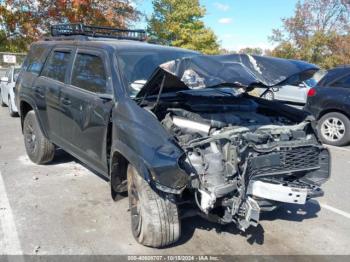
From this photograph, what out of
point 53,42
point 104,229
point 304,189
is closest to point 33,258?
point 104,229

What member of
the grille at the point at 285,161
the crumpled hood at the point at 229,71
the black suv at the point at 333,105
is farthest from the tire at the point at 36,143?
the black suv at the point at 333,105

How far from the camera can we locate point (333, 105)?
8.27 metres

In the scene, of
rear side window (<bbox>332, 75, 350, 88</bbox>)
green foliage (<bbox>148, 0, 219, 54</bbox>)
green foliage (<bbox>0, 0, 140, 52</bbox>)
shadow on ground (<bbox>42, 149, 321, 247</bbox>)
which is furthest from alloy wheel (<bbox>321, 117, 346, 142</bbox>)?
green foliage (<bbox>148, 0, 219, 54</bbox>)

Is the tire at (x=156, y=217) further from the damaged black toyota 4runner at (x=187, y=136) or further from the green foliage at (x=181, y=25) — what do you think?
the green foliage at (x=181, y=25)

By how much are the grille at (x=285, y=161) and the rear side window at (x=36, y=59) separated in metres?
3.77

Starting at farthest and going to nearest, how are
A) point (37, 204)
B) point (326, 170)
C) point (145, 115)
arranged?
point (37, 204) → point (326, 170) → point (145, 115)

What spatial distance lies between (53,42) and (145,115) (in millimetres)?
2877

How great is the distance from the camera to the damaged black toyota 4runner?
11.0 ft

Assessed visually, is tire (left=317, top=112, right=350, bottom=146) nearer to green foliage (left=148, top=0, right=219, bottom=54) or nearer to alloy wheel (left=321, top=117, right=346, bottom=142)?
alloy wheel (left=321, top=117, right=346, bottom=142)

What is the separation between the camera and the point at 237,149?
3.35 metres

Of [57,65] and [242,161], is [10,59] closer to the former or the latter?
[57,65]

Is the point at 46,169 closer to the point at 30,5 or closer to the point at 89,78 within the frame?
the point at 89,78

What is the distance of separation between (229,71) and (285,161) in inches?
38.8

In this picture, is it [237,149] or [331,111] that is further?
[331,111]
